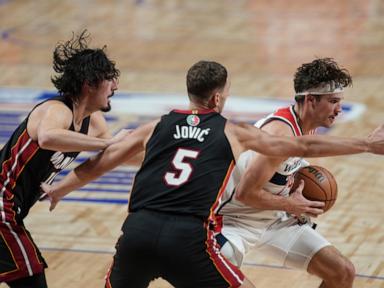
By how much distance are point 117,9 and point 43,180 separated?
45.0 feet

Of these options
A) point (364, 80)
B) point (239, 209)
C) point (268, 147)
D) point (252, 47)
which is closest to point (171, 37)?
point (252, 47)

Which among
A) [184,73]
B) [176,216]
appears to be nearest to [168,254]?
[176,216]

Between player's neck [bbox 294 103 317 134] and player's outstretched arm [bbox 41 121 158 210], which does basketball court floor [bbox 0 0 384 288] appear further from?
player's outstretched arm [bbox 41 121 158 210]

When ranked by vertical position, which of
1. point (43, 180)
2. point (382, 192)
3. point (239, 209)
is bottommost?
point (382, 192)

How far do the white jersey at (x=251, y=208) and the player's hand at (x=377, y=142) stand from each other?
951 millimetres

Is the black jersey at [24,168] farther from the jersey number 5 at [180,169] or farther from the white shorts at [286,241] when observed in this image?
the white shorts at [286,241]

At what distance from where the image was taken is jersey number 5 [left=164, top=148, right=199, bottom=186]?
5000 mm

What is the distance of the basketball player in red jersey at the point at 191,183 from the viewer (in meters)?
4.97

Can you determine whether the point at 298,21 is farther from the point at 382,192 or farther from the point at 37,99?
the point at 382,192

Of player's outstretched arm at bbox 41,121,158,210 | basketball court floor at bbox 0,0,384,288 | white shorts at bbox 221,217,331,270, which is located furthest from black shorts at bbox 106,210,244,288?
basketball court floor at bbox 0,0,384,288

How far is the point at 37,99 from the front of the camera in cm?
1276

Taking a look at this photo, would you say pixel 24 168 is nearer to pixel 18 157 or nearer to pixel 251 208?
pixel 18 157

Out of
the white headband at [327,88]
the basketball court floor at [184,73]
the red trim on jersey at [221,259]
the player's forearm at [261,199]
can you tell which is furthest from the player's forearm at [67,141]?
the basketball court floor at [184,73]

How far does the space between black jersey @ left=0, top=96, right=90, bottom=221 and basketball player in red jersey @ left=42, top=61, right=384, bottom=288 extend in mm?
801
